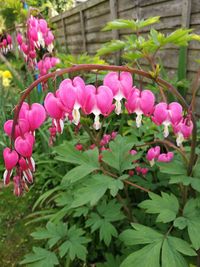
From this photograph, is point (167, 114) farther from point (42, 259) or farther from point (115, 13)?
point (115, 13)

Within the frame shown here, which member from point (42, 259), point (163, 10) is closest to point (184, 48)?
point (163, 10)

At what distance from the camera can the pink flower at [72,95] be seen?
0.77m

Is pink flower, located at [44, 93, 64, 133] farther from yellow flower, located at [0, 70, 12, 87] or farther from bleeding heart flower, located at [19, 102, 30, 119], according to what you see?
yellow flower, located at [0, 70, 12, 87]

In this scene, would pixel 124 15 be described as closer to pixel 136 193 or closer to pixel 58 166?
pixel 58 166

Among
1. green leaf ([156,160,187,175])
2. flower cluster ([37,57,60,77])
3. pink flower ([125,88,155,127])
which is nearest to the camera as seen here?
pink flower ([125,88,155,127])

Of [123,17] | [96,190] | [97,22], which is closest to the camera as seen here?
[96,190]

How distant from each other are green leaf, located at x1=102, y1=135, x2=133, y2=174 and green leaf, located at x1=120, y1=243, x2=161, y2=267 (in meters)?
0.35

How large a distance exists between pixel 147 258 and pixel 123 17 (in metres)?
3.37

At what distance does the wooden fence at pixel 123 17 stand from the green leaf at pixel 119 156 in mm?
1649

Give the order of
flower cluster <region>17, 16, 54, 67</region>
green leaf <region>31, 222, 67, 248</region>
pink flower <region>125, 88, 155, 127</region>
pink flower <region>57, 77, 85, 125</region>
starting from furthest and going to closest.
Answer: flower cluster <region>17, 16, 54, 67</region>, green leaf <region>31, 222, 67, 248</region>, pink flower <region>125, 88, 155, 127</region>, pink flower <region>57, 77, 85, 125</region>

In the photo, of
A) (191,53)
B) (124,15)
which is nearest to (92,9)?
(124,15)

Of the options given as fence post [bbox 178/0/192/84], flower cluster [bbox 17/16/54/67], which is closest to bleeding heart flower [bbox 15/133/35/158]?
flower cluster [bbox 17/16/54/67]

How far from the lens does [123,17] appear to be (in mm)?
3773

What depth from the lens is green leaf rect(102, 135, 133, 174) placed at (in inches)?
50.1
